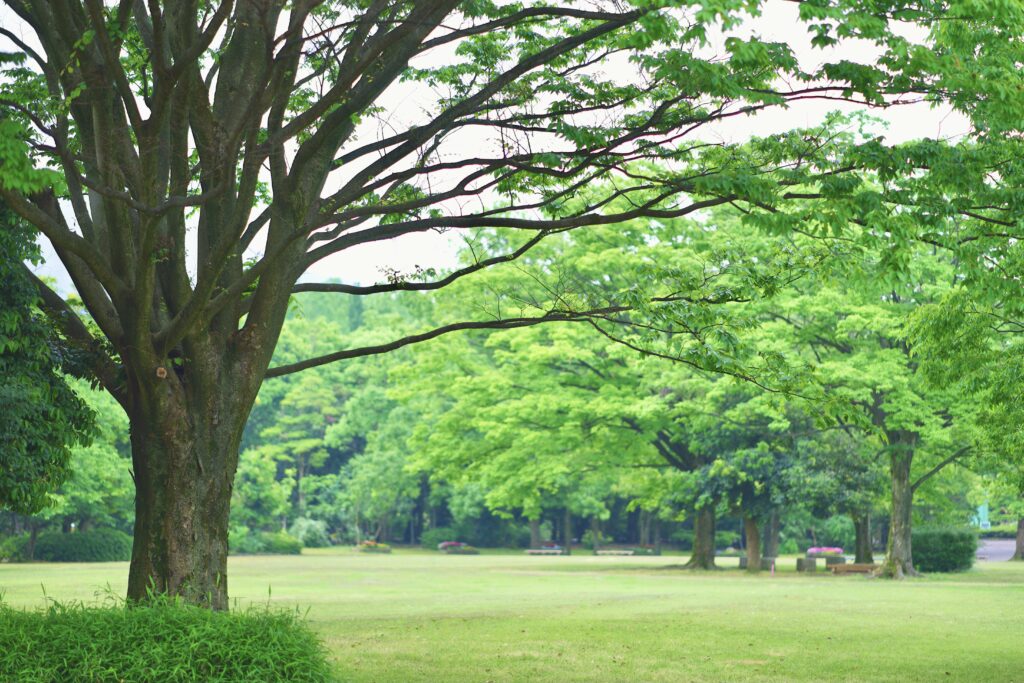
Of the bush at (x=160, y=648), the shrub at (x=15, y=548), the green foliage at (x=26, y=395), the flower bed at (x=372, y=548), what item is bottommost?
the flower bed at (x=372, y=548)

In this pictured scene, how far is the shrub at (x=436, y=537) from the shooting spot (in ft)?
237

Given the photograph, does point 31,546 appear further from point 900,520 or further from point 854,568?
point 900,520

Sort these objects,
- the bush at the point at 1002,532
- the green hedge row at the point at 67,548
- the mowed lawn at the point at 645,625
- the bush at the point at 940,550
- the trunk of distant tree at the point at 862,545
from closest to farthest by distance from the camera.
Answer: the mowed lawn at the point at 645,625 → the bush at the point at 940,550 → the trunk of distant tree at the point at 862,545 → the green hedge row at the point at 67,548 → the bush at the point at 1002,532

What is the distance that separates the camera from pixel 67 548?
44438 mm

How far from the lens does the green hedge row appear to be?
4438cm

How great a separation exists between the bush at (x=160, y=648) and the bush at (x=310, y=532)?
58794 mm

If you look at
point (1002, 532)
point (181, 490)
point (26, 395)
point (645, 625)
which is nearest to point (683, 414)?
point (645, 625)

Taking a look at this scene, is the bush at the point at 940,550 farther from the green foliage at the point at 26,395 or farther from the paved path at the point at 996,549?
the green foliage at the point at 26,395

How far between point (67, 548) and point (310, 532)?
24649 millimetres

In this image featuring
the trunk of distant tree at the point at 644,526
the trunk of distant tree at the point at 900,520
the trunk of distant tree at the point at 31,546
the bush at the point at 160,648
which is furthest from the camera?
the trunk of distant tree at the point at 644,526

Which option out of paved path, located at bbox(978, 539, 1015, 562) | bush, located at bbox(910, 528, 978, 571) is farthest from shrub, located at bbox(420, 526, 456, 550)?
bush, located at bbox(910, 528, 978, 571)

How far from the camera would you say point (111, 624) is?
9023 mm

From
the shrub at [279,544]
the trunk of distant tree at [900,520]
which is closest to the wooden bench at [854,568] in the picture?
the trunk of distant tree at [900,520]

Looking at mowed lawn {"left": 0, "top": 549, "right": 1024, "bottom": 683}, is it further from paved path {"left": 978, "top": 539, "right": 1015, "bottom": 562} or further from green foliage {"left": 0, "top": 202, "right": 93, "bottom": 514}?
paved path {"left": 978, "top": 539, "right": 1015, "bottom": 562}
